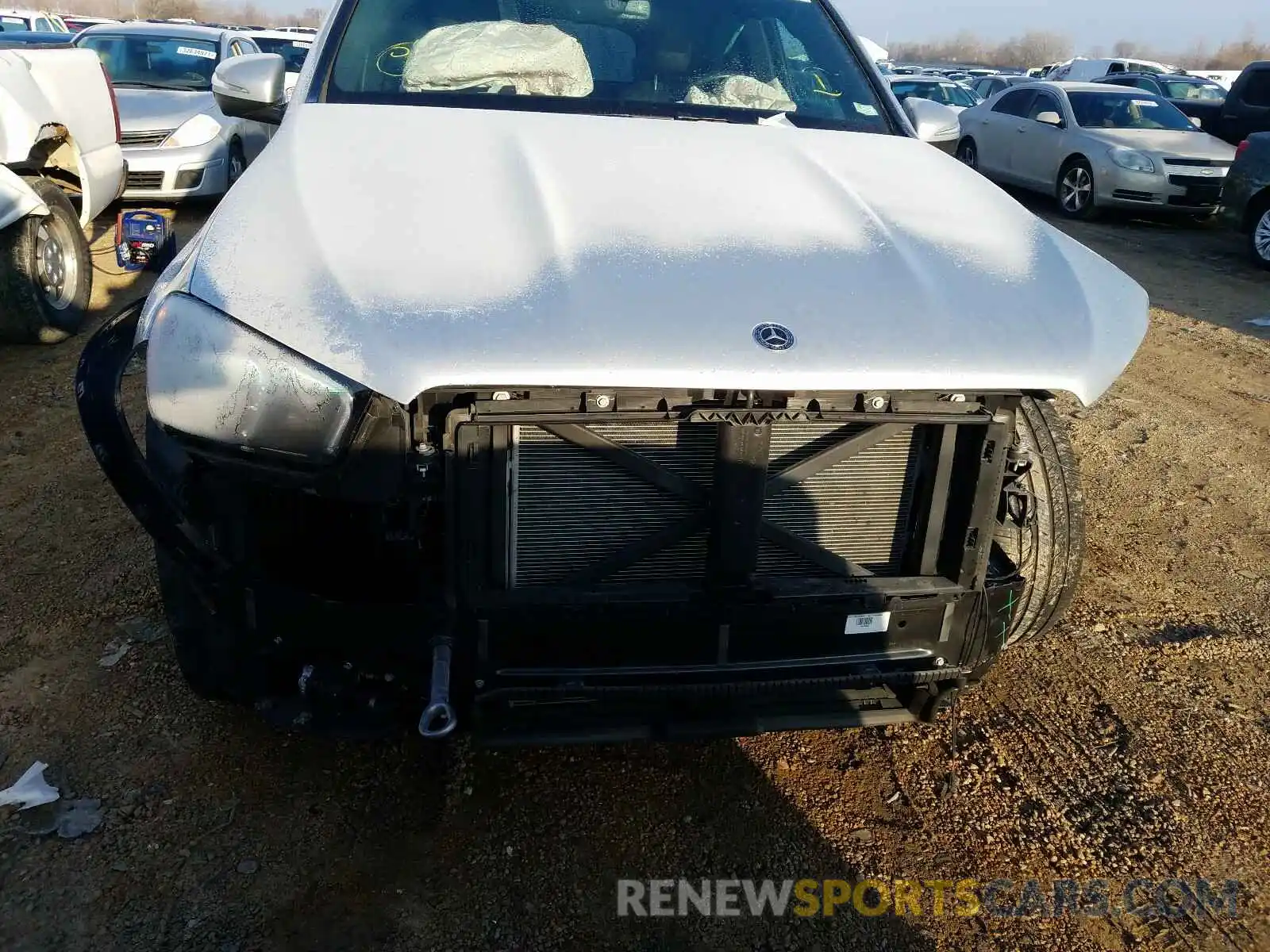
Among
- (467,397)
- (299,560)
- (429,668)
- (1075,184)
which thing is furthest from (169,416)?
(1075,184)

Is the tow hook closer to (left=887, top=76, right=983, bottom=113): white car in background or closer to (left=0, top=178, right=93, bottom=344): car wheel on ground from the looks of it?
(left=0, top=178, right=93, bottom=344): car wheel on ground

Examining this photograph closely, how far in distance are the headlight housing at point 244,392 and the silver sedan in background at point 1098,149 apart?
32.5 ft

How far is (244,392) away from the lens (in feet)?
5.79

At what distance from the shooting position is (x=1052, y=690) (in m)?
2.84

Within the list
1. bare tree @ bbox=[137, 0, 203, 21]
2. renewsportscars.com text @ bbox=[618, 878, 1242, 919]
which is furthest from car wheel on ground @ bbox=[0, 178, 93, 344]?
bare tree @ bbox=[137, 0, 203, 21]

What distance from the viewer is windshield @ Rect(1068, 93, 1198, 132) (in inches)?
→ 433

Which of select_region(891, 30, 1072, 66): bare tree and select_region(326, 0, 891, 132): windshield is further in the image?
select_region(891, 30, 1072, 66): bare tree

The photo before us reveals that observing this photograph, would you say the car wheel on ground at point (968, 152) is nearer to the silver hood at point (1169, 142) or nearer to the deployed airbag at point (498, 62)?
the silver hood at point (1169, 142)

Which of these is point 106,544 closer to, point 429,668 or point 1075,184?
point 429,668

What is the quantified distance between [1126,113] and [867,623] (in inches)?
442

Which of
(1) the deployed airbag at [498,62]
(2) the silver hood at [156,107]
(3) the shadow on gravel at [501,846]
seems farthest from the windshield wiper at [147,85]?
(3) the shadow on gravel at [501,846]

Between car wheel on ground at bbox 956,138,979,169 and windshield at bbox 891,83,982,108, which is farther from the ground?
windshield at bbox 891,83,982,108

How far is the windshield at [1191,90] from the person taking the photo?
51.3 feet

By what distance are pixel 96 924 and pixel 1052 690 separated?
2.50 metres
